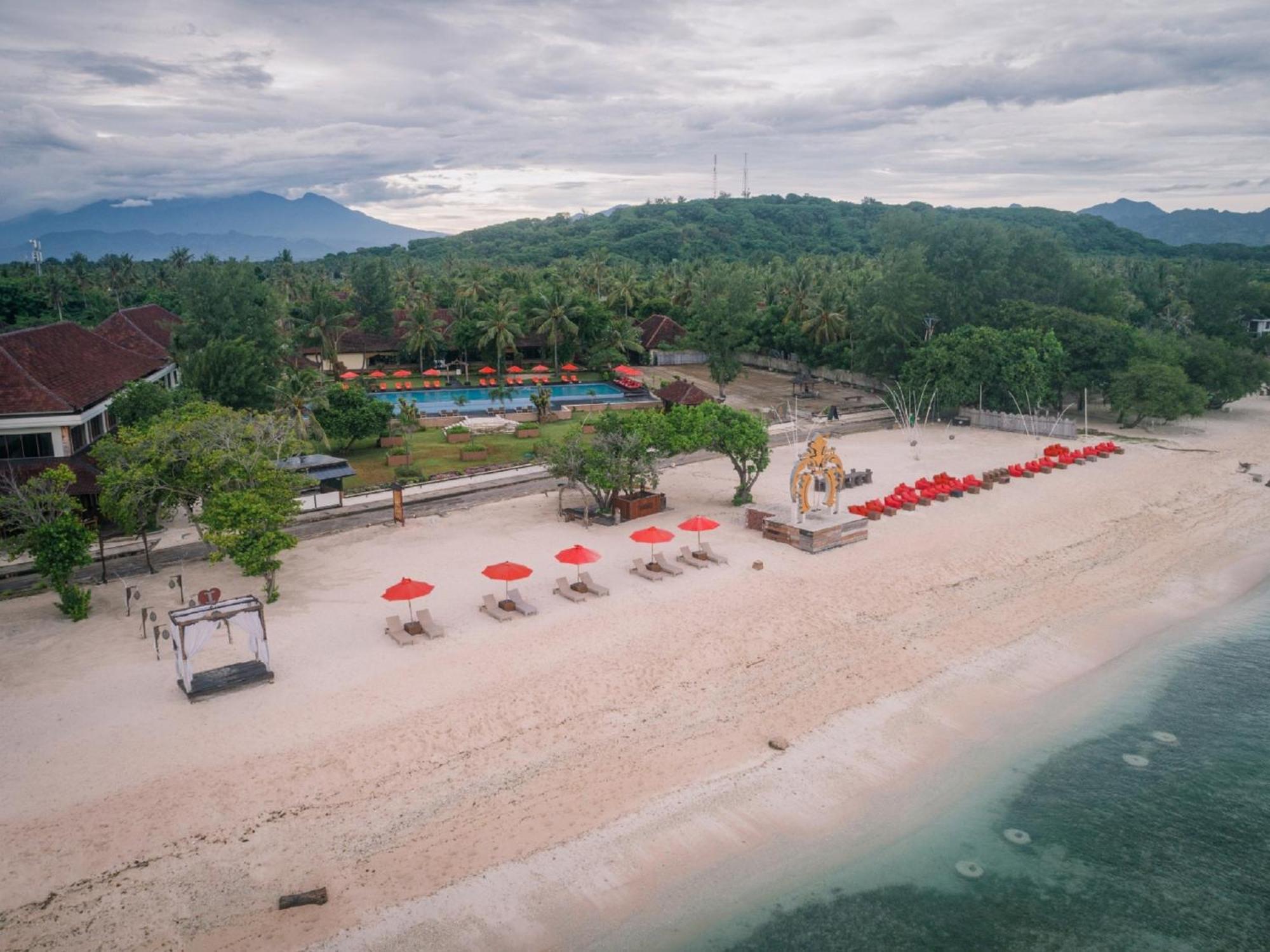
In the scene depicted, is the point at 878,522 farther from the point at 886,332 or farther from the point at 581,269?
the point at 581,269

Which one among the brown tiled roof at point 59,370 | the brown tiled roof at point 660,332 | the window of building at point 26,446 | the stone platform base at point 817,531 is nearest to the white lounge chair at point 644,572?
the stone platform base at point 817,531

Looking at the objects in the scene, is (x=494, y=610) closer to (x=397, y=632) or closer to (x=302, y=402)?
(x=397, y=632)

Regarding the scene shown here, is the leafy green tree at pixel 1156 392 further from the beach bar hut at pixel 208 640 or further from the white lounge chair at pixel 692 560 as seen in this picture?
the beach bar hut at pixel 208 640

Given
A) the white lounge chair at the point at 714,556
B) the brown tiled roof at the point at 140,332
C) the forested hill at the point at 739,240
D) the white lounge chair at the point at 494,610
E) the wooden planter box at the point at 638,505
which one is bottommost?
the white lounge chair at the point at 494,610

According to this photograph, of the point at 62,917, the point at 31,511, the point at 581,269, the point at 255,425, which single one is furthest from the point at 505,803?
the point at 581,269

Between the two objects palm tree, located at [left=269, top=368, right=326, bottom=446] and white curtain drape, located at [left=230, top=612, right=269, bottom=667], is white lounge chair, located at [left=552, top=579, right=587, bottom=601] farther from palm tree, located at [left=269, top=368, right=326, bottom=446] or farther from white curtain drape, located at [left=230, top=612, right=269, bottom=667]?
palm tree, located at [left=269, top=368, right=326, bottom=446]

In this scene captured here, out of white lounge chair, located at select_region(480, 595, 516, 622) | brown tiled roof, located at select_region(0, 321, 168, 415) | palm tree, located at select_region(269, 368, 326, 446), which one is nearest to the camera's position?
white lounge chair, located at select_region(480, 595, 516, 622)

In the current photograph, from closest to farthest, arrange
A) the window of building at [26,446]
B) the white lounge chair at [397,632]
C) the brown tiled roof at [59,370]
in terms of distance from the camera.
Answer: the white lounge chair at [397,632] < the window of building at [26,446] < the brown tiled roof at [59,370]

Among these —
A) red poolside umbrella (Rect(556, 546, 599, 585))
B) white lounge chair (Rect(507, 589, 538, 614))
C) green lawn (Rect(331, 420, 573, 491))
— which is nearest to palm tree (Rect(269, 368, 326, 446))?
Result: green lawn (Rect(331, 420, 573, 491))
